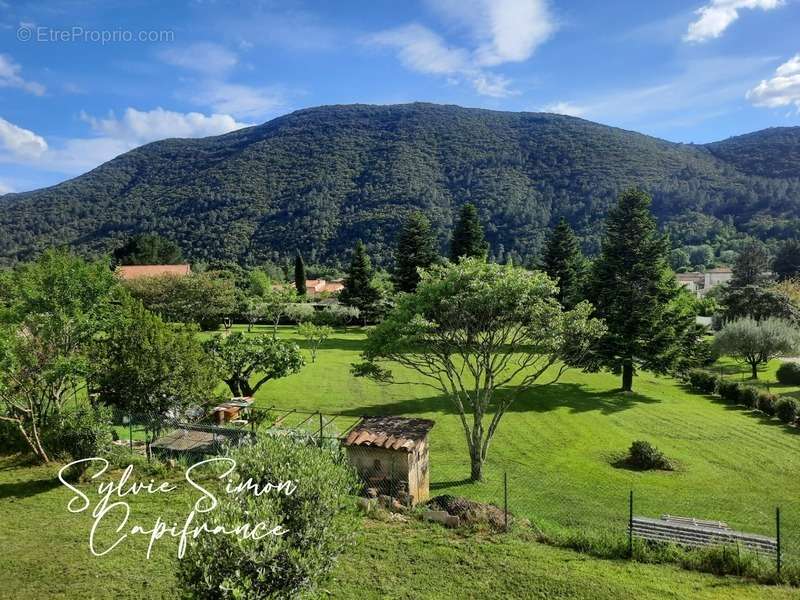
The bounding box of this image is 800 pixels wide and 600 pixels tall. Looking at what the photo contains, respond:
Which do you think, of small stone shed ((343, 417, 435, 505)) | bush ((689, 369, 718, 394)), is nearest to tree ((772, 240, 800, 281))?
bush ((689, 369, 718, 394))

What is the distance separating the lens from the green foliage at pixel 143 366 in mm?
13891

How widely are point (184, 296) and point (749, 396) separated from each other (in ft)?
131

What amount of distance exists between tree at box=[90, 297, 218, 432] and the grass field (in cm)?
276

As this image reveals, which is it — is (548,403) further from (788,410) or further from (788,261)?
(788,261)

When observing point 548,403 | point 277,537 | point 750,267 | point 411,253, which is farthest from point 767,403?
point 411,253

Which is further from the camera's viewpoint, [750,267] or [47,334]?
[750,267]

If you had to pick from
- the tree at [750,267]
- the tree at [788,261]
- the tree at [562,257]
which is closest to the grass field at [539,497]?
the tree at [562,257]

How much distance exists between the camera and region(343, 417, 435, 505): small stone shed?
10.8 metres

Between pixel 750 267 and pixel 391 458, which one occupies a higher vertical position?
pixel 750 267

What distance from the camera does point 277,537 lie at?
4.75 metres

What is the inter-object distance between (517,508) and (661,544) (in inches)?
128

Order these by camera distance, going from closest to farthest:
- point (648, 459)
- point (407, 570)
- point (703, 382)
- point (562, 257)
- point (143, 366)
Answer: point (407, 570) → point (143, 366) → point (648, 459) → point (703, 382) → point (562, 257)

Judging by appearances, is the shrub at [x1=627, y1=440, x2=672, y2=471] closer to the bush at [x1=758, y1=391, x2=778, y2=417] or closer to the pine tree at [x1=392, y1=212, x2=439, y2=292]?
the bush at [x1=758, y1=391, x2=778, y2=417]

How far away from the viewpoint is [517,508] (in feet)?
36.6
